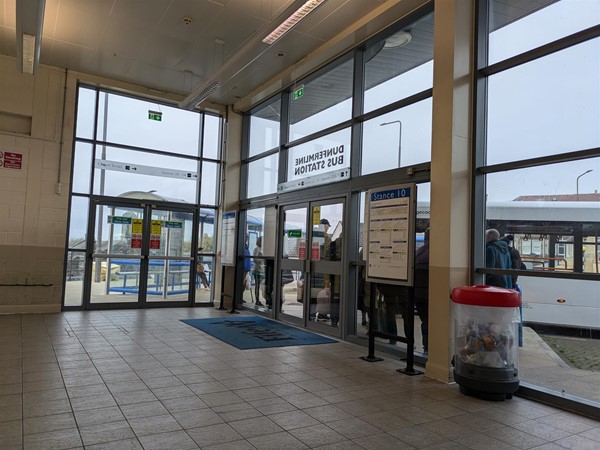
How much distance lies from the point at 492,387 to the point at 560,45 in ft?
9.32

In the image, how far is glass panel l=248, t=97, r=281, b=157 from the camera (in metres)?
7.98

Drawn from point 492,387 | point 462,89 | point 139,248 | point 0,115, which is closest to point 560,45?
point 462,89

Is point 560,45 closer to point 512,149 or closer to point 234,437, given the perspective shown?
point 512,149

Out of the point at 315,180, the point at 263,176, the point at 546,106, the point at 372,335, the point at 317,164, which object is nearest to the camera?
the point at 546,106

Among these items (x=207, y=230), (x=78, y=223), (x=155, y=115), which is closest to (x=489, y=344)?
(x=207, y=230)

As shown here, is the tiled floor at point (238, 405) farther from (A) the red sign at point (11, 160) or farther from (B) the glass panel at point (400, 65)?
(A) the red sign at point (11, 160)

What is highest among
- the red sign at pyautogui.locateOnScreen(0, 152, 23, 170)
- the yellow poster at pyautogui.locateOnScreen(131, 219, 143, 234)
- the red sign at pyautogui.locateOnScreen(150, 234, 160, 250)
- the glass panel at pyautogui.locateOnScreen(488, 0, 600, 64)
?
the glass panel at pyautogui.locateOnScreen(488, 0, 600, 64)

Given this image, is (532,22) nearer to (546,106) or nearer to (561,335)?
(546,106)

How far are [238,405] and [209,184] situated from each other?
6.30 m

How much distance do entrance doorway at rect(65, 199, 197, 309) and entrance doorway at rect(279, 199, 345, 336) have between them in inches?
97.0

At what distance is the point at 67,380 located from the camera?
360 cm

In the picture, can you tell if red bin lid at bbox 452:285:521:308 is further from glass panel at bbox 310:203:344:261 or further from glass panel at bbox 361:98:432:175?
glass panel at bbox 310:203:344:261

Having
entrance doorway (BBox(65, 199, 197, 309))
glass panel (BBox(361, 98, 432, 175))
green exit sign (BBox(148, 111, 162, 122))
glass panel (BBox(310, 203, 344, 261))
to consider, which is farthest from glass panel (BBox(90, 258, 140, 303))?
glass panel (BBox(361, 98, 432, 175))

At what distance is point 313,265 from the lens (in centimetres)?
638
